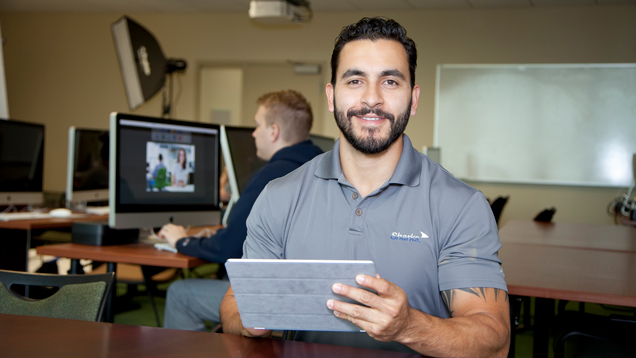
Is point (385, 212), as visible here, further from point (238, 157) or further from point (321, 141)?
point (321, 141)

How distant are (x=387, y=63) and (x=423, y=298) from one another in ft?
1.80

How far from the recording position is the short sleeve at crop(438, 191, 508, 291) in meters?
1.25

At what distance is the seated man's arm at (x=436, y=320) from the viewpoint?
100 cm

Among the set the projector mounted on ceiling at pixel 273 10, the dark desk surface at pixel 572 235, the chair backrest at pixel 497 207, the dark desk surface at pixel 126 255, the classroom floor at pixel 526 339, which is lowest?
the classroom floor at pixel 526 339

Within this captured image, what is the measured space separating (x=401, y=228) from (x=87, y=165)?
3.06 metres

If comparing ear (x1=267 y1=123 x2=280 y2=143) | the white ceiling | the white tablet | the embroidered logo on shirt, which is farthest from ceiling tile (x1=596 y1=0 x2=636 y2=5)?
the white tablet

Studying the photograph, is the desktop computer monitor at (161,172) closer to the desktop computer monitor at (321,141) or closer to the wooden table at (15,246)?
the wooden table at (15,246)

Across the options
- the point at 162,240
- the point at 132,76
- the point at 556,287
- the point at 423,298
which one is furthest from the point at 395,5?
the point at 423,298

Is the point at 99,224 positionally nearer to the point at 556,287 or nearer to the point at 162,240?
the point at 162,240

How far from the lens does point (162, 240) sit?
2654mm

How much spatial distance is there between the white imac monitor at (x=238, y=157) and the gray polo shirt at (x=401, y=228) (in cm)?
156

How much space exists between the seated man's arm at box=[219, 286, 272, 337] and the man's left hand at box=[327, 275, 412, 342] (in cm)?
23

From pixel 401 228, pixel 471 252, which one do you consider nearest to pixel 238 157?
pixel 401 228

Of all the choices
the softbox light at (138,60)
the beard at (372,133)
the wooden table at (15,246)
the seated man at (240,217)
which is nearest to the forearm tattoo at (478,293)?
the beard at (372,133)
